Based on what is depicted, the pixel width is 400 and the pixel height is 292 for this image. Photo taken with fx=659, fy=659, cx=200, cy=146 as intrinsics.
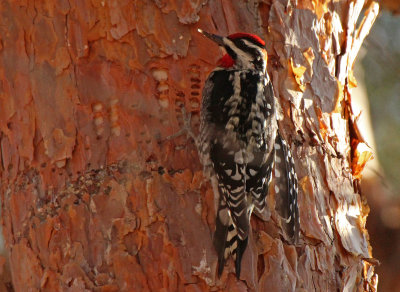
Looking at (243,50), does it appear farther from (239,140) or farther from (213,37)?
(239,140)

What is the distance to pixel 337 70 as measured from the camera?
3836 mm

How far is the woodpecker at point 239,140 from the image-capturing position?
10.5 ft

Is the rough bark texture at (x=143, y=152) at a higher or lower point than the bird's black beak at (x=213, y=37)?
lower

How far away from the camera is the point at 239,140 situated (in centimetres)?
355

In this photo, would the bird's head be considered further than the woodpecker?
Yes

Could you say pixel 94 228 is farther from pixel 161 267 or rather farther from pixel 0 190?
pixel 0 190

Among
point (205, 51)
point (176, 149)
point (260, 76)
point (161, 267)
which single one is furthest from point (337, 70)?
point (161, 267)

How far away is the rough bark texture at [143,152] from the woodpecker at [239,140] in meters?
0.06

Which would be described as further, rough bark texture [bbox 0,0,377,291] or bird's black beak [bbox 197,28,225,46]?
bird's black beak [bbox 197,28,225,46]

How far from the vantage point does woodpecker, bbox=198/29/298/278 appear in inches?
126

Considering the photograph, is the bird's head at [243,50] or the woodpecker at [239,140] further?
the bird's head at [243,50]

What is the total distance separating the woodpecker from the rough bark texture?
0.20 ft

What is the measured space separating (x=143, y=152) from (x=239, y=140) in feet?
1.82

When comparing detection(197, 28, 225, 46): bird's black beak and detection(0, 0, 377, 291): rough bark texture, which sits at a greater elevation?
detection(197, 28, 225, 46): bird's black beak
